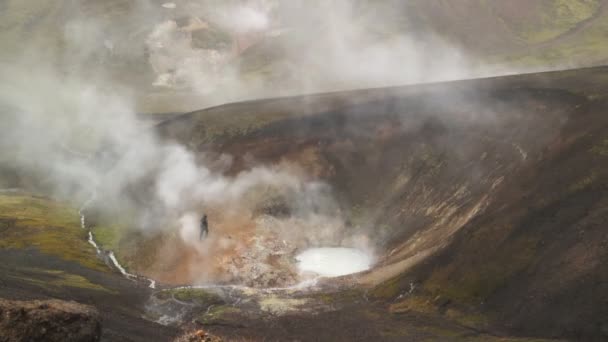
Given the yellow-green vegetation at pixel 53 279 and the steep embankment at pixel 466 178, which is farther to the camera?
the yellow-green vegetation at pixel 53 279

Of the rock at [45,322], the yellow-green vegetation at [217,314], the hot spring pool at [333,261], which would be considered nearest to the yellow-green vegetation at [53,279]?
the yellow-green vegetation at [217,314]

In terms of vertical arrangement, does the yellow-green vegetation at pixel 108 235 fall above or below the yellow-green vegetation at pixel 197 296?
above

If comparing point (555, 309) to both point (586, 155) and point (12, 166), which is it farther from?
point (12, 166)

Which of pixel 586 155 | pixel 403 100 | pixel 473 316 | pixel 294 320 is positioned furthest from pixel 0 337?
pixel 403 100

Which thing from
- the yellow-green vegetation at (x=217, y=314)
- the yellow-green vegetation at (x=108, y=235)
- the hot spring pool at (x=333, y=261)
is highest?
the yellow-green vegetation at (x=108, y=235)

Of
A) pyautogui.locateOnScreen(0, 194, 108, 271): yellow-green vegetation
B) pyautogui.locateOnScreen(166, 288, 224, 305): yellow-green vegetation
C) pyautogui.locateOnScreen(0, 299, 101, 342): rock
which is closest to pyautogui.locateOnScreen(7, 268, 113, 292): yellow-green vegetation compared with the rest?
pyautogui.locateOnScreen(166, 288, 224, 305): yellow-green vegetation

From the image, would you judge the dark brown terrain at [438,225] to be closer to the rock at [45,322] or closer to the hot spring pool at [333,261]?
the hot spring pool at [333,261]
